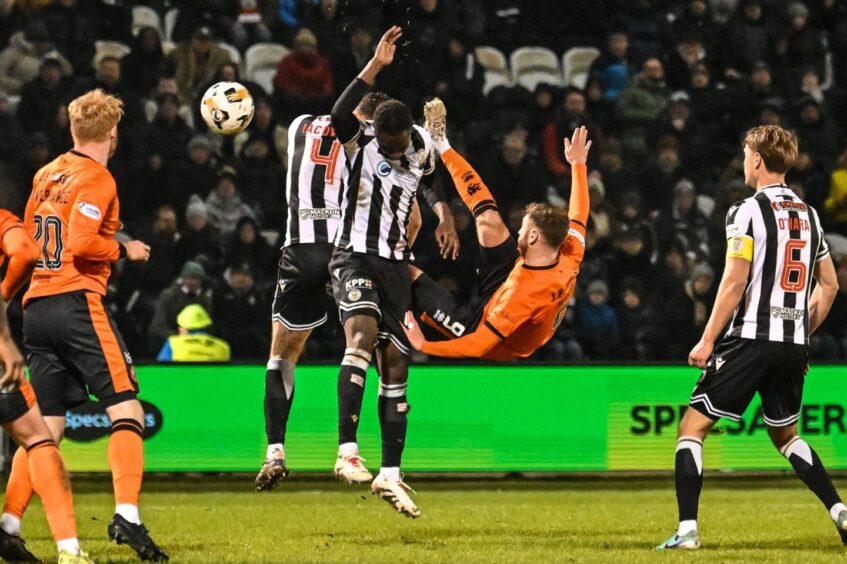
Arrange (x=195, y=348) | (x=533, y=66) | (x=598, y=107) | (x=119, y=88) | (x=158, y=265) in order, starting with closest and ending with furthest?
(x=195, y=348), (x=158, y=265), (x=119, y=88), (x=598, y=107), (x=533, y=66)

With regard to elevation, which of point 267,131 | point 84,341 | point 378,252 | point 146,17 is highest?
point 146,17

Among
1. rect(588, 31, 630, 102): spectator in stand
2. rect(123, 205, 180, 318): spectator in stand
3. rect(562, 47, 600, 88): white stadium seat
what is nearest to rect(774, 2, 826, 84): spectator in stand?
rect(588, 31, 630, 102): spectator in stand

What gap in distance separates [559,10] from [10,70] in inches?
242

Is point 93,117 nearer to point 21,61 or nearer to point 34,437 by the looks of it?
point 34,437

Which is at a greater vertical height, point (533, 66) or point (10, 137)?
point (533, 66)

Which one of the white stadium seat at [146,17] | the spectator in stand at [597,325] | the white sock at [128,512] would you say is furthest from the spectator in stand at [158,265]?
the white sock at [128,512]

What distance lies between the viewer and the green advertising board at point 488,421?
10859 millimetres

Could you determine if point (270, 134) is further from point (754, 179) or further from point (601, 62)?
point (754, 179)

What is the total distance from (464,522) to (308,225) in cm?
206

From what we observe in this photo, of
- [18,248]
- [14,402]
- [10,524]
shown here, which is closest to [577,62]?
[10,524]

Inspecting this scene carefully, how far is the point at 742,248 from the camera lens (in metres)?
6.52

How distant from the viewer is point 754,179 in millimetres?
6672

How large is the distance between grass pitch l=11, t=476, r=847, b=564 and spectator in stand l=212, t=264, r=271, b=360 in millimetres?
1672

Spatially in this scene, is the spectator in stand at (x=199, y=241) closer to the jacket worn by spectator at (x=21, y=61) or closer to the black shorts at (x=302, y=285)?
the jacket worn by spectator at (x=21, y=61)
